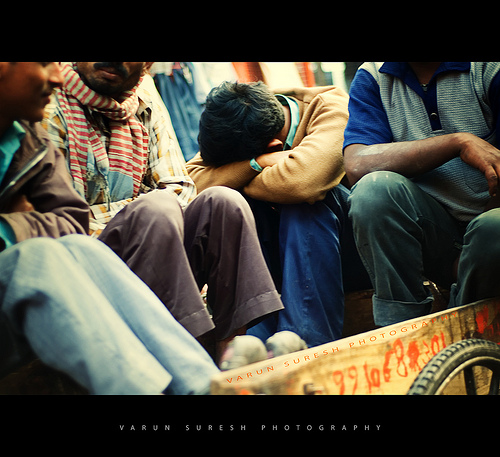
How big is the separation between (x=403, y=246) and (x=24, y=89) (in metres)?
1.08

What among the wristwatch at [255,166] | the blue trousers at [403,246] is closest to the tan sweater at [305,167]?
the wristwatch at [255,166]

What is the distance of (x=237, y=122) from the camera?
6.25ft

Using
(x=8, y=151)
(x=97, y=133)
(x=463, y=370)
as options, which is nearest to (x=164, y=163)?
(x=97, y=133)

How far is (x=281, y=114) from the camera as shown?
1986mm

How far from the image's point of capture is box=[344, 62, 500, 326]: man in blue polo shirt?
63.6 inches

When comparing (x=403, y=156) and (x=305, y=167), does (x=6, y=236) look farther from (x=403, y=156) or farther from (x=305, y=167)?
(x=403, y=156)

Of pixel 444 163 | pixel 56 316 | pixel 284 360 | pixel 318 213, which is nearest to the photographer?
pixel 56 316

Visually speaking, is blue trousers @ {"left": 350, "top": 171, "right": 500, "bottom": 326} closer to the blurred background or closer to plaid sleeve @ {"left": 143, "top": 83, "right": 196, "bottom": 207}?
plaid sleeve @ {"left": 143, "top": 83, "right": 196, "bottom": 207}

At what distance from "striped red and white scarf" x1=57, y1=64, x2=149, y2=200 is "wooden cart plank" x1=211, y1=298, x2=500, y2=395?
740 mm

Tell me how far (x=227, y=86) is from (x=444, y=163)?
77 cm

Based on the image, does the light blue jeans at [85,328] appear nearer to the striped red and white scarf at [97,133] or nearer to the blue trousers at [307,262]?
the striped red and white scarf at [97,133]

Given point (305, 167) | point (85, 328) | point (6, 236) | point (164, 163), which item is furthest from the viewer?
point (305, 167)
